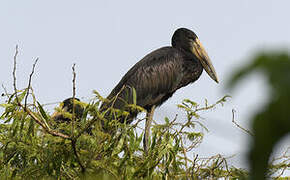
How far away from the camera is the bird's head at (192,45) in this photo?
8102mm

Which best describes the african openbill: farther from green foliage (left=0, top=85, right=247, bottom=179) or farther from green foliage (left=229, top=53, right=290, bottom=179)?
green foliage (left=229, top=53, right=290, bottom=179)

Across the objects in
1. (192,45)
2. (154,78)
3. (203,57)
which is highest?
(192,45)

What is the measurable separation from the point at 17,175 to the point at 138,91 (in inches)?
147

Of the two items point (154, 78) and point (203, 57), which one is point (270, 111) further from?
point (203, 57)

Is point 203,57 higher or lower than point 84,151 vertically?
higher

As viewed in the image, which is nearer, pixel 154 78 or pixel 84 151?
pixel 84 151

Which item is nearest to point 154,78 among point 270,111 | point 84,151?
point 84,151

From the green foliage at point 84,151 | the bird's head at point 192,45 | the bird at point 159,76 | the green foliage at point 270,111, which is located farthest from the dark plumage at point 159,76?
the green foliage at point 270,111


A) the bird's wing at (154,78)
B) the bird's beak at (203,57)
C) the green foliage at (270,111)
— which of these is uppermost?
the bird's beak at (203,57)

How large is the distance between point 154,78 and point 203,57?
109cm

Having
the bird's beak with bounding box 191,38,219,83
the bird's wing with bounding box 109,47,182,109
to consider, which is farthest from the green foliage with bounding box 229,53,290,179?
the bird's beak with bounding box 191,38,219,83

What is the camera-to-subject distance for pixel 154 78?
7.69 meters

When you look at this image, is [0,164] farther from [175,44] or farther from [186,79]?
[175,44]

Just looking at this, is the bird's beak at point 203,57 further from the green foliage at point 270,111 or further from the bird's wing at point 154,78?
the green foliage at point 270,111
